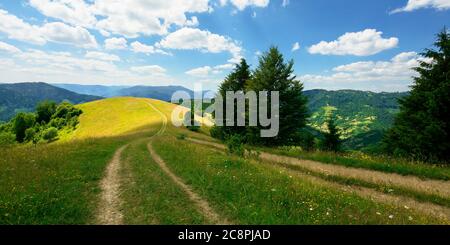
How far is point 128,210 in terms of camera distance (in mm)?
9273

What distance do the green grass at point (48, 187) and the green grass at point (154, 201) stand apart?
51.7 inches

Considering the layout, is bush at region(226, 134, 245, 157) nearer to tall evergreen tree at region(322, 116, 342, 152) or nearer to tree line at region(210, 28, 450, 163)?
tree line at region(210, 28, 450, 163)

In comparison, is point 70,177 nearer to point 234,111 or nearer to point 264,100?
point 264,100

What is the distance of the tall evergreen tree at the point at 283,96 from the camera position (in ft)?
99.2

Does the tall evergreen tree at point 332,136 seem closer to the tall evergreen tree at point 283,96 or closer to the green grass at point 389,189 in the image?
the tall evergreen tree at point 283,96

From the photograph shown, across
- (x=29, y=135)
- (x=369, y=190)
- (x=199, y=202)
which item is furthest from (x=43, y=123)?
(x=369, y=190)

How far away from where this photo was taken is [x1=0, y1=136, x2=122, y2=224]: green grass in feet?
27.3

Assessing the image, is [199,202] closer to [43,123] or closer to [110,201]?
[110,201]

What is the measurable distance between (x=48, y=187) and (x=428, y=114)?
89.9 feet

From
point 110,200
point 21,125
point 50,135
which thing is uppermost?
point 110,200

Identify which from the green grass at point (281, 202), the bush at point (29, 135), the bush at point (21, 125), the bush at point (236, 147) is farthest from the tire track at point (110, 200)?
the bush at point (21, 125)

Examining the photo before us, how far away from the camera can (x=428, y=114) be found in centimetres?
2292
